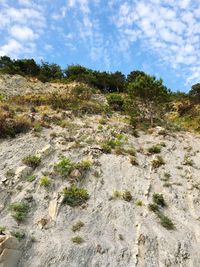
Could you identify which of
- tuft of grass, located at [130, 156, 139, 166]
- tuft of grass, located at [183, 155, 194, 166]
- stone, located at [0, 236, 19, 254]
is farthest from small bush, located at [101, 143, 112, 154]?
stone, located at [0, 236, 19, 254]

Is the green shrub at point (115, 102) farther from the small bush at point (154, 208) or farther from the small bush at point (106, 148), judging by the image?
the small bush at point (154, 208)

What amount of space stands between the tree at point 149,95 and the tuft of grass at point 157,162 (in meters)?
6.72

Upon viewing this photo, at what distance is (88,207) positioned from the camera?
18531 millimetres

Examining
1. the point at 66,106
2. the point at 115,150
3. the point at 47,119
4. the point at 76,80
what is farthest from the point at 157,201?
the point at 76,80

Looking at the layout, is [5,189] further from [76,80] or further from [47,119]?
[76,80]

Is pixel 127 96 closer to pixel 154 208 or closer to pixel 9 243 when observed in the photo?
pixel 154 208

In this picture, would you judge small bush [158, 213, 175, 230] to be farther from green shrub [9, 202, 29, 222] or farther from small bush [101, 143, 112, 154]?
green shrub [9, 202, 29, 222]

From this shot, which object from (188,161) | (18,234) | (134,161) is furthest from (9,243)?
(188,161)

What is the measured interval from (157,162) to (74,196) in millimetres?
7224

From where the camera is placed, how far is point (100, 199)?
19.3m

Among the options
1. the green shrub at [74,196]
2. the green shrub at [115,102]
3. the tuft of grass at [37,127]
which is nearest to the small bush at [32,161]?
the green shrub at [74,196]

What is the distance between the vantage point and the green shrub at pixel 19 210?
16.7 m

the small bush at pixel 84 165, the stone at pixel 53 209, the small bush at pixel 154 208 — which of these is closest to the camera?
the stone at pixel 53 209

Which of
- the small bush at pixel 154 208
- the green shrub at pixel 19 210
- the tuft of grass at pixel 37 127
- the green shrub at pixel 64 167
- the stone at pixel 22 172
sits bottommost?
the green shrub at pixel 19 210
